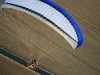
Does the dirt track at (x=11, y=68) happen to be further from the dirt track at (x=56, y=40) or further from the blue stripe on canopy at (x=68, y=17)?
the blue stripe on canopy at (x=68, y=17)

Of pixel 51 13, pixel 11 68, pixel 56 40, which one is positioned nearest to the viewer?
pixel 51 13

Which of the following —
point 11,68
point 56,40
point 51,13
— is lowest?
point 51,13

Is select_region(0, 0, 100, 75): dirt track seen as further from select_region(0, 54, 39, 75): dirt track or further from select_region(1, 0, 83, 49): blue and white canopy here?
select_region(1, 0, 83, 49): blue and white canopy

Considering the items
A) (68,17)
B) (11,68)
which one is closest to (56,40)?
(11,68)

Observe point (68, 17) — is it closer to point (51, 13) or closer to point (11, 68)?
point (51, 13)

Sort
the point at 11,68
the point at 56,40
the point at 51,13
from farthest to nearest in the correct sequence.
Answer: the point at 56,40, the point at 11,68, the point at 51,13

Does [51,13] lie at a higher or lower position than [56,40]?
lower

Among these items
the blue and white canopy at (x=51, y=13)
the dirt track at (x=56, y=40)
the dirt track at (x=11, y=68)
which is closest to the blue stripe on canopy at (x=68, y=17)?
the blue and white canopy at (x=51, y=13)

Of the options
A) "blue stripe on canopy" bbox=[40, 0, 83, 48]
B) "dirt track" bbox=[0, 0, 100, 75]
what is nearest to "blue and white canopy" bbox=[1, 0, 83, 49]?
"blue stripe on canopy" bbox=[40, 0, 83, 48]

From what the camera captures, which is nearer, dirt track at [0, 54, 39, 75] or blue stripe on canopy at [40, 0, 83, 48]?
blue stripe on canopy at [40, 0, 83, 48]
